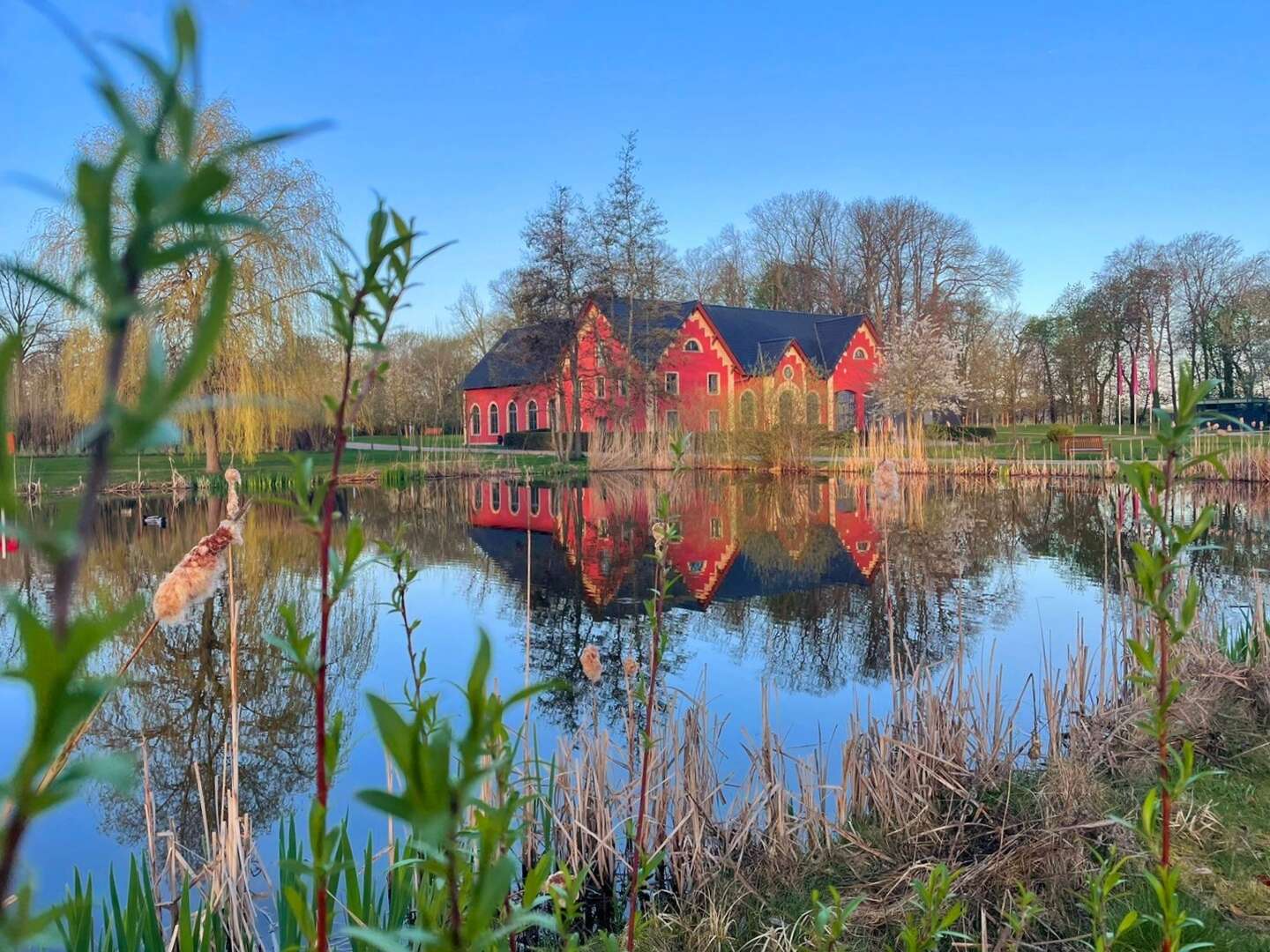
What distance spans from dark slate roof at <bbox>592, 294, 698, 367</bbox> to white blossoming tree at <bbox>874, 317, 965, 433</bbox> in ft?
35.0

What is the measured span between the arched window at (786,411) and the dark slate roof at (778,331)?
13.6m

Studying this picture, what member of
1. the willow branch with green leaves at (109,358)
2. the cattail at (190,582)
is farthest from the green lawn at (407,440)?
the willow branch with green leaves at (109,358)

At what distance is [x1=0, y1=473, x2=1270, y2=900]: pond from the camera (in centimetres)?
541

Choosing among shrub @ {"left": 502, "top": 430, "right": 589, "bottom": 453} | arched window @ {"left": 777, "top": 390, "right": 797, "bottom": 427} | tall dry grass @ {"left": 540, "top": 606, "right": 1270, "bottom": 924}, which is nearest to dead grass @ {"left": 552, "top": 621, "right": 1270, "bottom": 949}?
tall dry grass @ {"left": 540, "top": 606, "right": 1270, "bottom": 924}

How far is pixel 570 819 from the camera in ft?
13.0

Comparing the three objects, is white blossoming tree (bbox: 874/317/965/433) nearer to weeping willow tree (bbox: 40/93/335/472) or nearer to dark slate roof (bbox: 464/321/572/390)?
dark slate roof (bbox: 464/321/572/390)

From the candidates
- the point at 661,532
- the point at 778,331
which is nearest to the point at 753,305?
the point at 778,331

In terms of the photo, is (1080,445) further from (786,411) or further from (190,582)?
(190,582)

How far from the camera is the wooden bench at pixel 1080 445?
2979 centimetres

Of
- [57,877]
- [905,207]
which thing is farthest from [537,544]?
[905,207]

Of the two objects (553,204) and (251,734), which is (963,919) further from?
(553,204)

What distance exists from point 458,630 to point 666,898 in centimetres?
566

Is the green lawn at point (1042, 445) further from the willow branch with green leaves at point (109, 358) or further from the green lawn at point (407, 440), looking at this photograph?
the green lawn at point (407, 440)

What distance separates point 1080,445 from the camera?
3322cm
